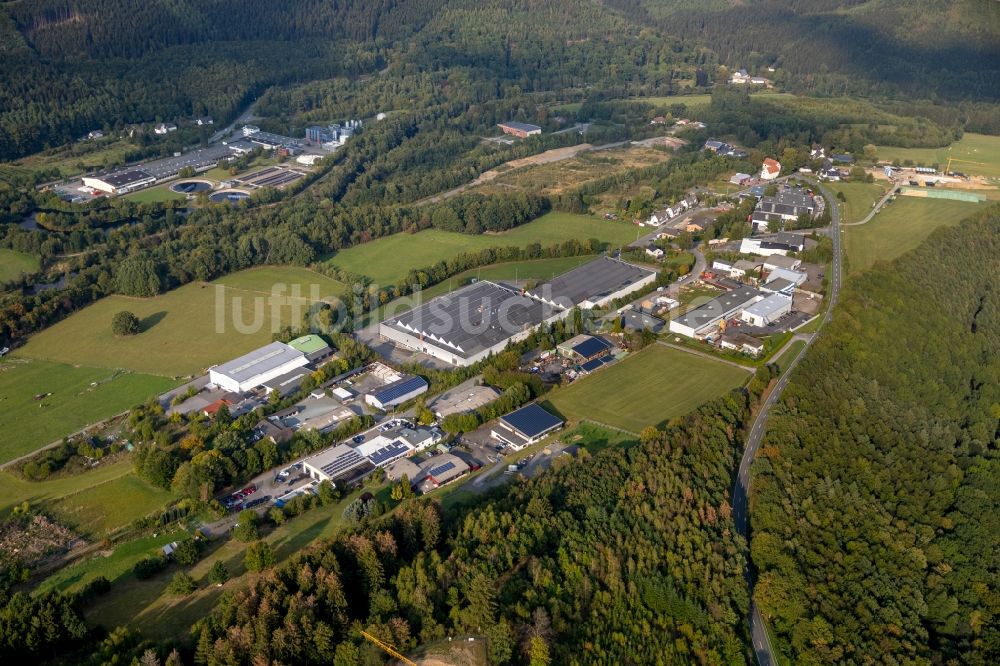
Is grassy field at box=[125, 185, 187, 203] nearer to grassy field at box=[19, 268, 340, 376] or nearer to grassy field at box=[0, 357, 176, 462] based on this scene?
grassy field at box=[19, 268, 340, 376]

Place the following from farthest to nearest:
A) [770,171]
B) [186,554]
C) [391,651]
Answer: [770,171]
[186,554]
[391,651]

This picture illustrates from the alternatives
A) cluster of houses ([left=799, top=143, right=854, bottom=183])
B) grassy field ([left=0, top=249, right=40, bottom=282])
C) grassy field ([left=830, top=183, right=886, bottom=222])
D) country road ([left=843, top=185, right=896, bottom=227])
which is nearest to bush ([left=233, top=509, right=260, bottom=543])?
grassy field ([left=0, top=249, right=40, bottom=282])

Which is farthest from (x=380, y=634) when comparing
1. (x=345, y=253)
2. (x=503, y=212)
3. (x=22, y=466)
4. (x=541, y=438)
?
(x=503, y=212)

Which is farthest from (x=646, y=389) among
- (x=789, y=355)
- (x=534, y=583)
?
(x=534, y=583)

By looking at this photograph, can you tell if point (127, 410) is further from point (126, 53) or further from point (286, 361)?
point (126, 53)

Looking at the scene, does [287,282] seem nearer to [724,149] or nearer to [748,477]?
[748,477]

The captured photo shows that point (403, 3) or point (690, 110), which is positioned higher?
point (403, 3)
